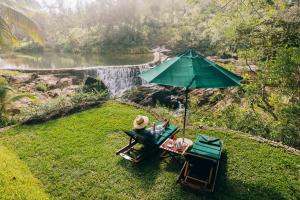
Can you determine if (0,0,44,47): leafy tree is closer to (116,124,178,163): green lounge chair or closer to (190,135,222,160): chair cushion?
(116,124,178,163): green lounge chair

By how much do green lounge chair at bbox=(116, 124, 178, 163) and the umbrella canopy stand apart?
52.5 inches

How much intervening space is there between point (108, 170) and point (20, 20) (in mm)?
5951

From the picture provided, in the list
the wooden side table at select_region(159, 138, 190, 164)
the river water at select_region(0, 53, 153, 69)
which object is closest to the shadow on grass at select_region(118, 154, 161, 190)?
the wooden side table at select_region(159, 138, 190, 164)

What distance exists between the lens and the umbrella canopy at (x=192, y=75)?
184 inches

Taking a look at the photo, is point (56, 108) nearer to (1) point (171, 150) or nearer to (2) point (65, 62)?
(1) point (171, 150)

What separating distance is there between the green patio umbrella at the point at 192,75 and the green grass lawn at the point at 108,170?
6.16 feet

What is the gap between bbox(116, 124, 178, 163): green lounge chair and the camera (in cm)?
542

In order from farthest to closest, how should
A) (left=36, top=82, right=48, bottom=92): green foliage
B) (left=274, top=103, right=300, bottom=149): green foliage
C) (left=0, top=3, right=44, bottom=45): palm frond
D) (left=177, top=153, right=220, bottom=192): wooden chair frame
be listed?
1. (left=36, top=82, right=48, bottom=92): green foliage
2. (left=0, top=3, right=44, bottom=45): palm frond
3. (left=274, top=103, right=300, bottom=149): green foliage
4. (left=177, top=153, right=220, bottom=192): wooden chair frame

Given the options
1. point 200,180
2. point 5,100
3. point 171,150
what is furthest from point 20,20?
point 200,180

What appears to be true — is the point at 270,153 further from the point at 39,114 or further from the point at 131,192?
the point at 39,114

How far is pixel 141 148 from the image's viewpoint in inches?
241

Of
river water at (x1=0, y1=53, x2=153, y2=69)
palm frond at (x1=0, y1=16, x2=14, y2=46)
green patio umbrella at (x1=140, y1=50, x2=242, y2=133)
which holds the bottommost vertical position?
river water at (x1=0, y1=53, x2=153, y2=69)

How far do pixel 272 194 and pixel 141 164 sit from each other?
8.58 feet

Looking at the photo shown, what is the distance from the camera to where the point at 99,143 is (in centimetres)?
641
